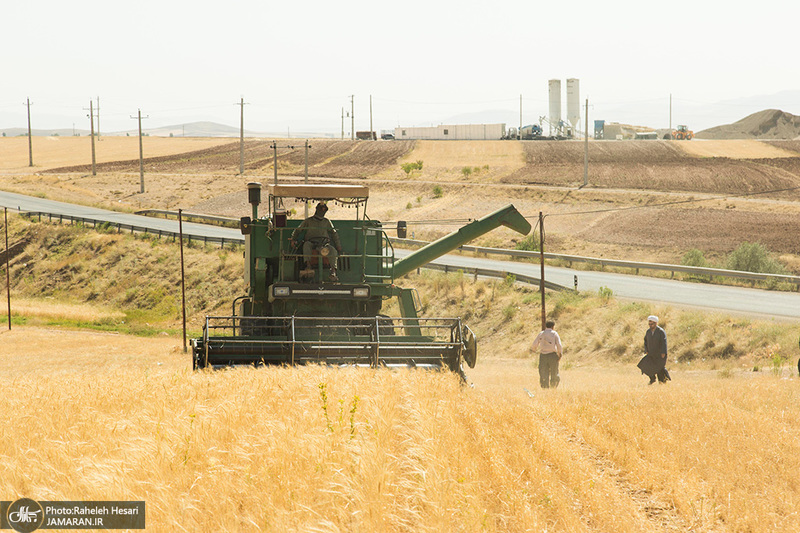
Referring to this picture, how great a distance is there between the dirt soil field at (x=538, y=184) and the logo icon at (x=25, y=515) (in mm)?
41634

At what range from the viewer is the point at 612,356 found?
2627cm

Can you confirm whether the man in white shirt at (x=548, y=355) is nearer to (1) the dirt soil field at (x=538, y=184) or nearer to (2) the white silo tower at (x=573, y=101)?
(1) the dirt soil field at (x=538, y=184)

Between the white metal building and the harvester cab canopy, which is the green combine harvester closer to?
the harvester cab canopy

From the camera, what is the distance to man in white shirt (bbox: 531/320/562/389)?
49.7ft

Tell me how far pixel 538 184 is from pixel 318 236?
5600cm

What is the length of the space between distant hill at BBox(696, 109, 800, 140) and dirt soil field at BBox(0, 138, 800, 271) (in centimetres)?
5189

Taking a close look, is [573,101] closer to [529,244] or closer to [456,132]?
[456,132]

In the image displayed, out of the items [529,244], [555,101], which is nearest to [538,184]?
[529,244]

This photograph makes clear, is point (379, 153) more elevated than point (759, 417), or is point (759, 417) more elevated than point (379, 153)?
point (379, 153)

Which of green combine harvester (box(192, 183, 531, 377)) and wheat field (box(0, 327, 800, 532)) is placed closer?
wheat field (box(0, 327, 800, 532))

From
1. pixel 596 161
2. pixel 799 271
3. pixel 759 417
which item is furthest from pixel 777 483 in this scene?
pixel 596 161

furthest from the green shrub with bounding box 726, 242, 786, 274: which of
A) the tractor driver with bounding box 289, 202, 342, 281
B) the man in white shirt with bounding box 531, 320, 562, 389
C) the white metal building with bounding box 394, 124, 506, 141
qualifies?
the white metal building with bounding box 394, 124, 506, 141

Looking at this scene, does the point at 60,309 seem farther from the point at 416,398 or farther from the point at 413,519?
the point at 413,519

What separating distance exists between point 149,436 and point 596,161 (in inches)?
3215
